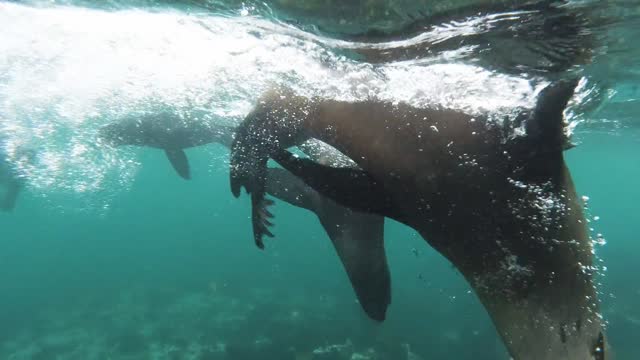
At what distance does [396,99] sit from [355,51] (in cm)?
105

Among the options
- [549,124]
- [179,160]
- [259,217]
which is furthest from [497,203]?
[179,160]

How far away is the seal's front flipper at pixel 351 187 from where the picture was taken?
422cm

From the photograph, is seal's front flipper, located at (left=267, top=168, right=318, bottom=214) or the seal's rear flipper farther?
seal's front flipper, located at (left=267, top=168, right=318, bottom=214)

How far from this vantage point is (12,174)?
24.8m

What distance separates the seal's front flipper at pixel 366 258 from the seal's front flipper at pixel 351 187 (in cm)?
122

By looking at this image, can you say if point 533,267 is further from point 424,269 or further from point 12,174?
point 12,174

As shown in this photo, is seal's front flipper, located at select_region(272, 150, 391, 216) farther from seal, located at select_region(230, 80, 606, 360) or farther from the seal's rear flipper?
the seal's rear flipper

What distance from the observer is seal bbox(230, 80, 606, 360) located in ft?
11.5

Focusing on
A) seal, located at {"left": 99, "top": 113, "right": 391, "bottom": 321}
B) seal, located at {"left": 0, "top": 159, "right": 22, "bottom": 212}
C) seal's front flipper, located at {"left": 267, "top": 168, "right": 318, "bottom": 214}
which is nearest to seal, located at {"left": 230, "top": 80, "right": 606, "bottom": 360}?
seal, located at {"left": 99, "top": 113, "right": 391, "bottom": 321}

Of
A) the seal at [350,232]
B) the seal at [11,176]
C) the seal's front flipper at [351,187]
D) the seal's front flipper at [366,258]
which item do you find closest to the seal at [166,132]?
the seal at [350,232]

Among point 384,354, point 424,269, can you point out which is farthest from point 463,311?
point 424,269

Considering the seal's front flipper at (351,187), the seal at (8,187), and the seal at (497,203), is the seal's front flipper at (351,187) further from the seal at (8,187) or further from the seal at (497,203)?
the seal at (8,187)

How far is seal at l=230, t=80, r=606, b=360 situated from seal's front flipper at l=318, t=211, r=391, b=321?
109cm

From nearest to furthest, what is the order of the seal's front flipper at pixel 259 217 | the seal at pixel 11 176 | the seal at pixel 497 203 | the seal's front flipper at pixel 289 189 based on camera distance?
the seal at pixel 497 203
the seal's front flipper at pixel 259 217
the seal's front flipper at pixel 289 189
the seal at pixel 11 176
